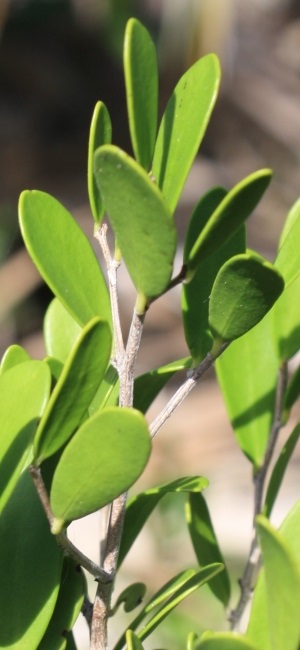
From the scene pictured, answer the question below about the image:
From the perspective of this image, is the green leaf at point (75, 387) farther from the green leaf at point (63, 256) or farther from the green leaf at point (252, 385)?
the green leaf at point (252, 385)

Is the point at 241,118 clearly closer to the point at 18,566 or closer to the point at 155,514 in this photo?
the point at 155,514

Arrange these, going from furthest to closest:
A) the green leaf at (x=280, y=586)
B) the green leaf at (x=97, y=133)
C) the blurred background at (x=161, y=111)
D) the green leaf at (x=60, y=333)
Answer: the blurred background at (x=161, y=111) → the green leaf at (x=60, y=333) → the green leaf at (x=97, y=133) → the green leaf at (x=280, y=586)

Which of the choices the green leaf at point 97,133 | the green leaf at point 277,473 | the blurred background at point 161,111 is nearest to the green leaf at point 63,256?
the green leaf at point 97,133

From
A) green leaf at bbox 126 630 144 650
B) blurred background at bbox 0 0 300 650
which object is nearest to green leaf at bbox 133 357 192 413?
green leaf at bbox 126 630 144 650

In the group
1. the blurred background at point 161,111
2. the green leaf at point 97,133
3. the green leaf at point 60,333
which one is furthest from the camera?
the blurred background at point 161,111

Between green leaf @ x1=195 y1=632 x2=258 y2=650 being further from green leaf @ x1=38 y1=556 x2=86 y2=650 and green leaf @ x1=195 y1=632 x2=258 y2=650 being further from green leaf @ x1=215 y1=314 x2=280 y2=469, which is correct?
green leaf @ x1=215 y1=314 x2=280 y2=469

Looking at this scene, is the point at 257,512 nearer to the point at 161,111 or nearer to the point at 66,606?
the point at 66,606
